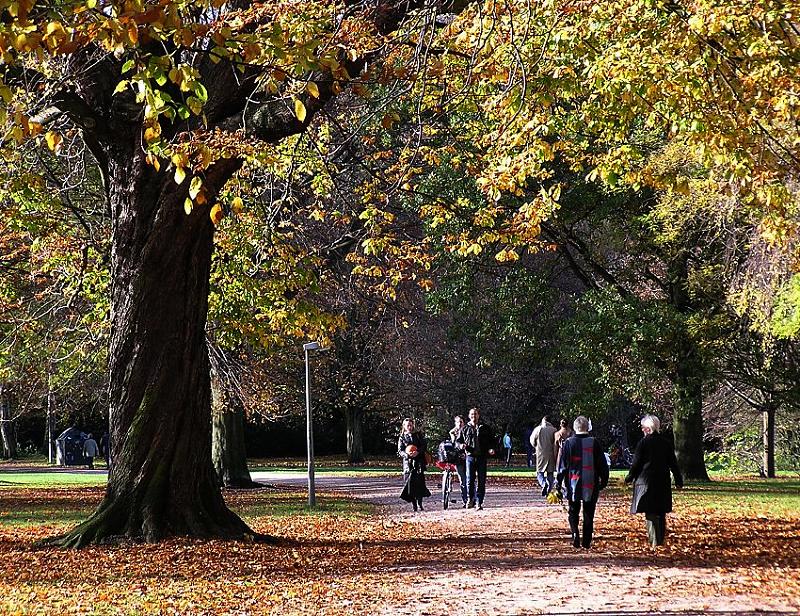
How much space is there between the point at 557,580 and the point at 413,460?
1023cm

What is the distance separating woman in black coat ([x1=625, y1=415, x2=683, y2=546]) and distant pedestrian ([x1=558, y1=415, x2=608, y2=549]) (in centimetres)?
43

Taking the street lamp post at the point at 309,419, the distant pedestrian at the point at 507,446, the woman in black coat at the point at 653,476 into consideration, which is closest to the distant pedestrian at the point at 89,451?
the distant pedestrian at the point at 507,446

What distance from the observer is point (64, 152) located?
21641mm

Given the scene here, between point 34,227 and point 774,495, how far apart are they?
55.0ft

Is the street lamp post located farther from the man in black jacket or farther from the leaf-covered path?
the man in black jacket

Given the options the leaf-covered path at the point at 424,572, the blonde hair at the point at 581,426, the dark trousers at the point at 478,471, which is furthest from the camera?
the dark trousers at the point at 478,471

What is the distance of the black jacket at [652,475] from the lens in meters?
13.8

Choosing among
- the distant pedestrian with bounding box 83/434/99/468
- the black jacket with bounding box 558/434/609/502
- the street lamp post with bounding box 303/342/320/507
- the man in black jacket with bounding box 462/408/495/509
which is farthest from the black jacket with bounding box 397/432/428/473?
the distant pedestrian with bounding box 83/434/99/468

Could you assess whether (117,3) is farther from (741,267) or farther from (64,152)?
(741,267)

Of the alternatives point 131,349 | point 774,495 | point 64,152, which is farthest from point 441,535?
point 774,495

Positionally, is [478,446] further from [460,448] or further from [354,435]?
[354,435]

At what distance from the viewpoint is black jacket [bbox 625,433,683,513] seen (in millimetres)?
13781

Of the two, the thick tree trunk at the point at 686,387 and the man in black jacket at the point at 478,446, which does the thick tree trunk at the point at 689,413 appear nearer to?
the thick tree trunk at the point at 686,387

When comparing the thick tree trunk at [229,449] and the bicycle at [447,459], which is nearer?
the bicycle at [447,459]
